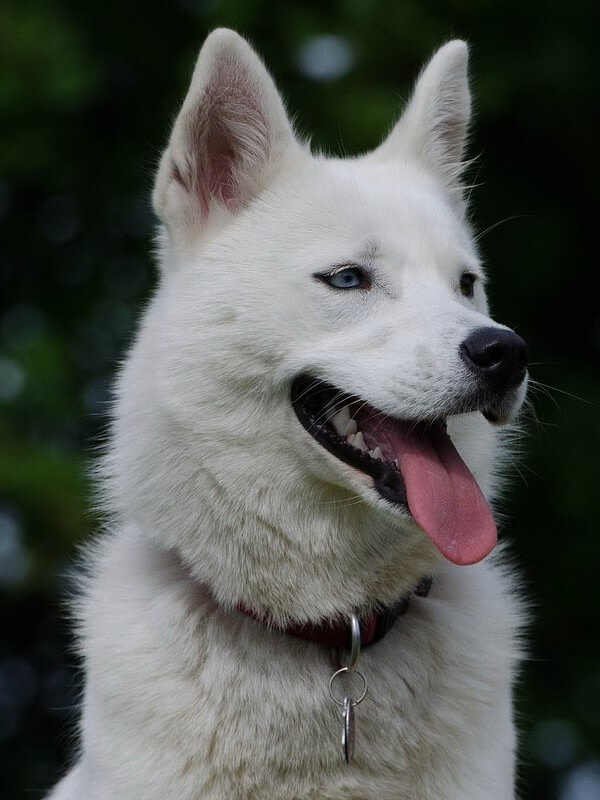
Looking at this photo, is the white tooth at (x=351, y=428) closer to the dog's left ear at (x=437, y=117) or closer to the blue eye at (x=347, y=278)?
the blue eye at (x=347, y=278)

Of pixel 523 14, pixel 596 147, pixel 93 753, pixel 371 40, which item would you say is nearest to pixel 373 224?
pixel 93 753

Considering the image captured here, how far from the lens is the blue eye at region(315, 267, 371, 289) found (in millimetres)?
3562

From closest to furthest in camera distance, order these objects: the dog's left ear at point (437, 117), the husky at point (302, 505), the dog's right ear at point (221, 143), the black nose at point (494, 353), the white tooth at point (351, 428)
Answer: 1. the black nose at point (494, 353)
2. the husky at point (302, 505)
3. the white tooth at point (351, 428)
4. the dog's right ear at point (221, 143)
5. the dog's left ear at point (437, 117)

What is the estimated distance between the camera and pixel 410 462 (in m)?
3.40

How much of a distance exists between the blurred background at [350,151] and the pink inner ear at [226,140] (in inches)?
142

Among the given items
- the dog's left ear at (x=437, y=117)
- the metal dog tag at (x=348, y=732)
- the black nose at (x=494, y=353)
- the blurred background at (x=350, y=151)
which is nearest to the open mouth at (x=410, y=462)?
the black nose at (x=494, y=353)

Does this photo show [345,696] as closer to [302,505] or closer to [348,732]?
[348,732]

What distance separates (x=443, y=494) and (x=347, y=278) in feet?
2.27

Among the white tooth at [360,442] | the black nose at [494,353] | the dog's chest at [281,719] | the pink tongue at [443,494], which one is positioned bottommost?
the dog's chest at [281,719]

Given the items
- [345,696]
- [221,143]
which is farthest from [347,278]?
[345,696]

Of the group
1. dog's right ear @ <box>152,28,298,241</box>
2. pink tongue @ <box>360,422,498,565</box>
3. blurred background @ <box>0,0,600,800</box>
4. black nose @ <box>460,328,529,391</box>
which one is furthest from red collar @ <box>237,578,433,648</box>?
blurred background @ <box>0,0,600,800</box>

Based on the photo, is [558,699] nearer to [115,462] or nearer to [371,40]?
[371,40]

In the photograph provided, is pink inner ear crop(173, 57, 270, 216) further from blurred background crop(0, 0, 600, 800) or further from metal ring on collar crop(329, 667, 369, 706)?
blurred background crop(0, 0, 600, 800)

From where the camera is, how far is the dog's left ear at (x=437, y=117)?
4113mm
